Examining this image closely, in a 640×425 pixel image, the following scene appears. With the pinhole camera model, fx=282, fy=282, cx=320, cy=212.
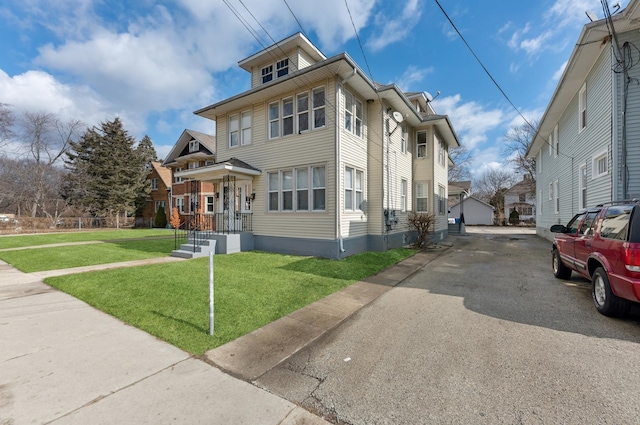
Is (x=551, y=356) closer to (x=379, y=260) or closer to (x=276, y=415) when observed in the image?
(x=276, y=415)

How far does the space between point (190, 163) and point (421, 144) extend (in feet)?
67.1

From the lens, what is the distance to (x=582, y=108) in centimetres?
1056

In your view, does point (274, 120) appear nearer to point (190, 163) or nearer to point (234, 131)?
point (234, 131)

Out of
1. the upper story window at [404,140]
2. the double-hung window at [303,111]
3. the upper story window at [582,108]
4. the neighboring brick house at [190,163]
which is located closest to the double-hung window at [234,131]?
the double-hung window at [303,111]

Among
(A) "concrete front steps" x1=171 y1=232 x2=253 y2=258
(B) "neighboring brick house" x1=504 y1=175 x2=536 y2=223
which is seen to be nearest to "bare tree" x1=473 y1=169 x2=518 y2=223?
(B) "neighboring brick house" x1=504 y1=175 x2=536 y2=223

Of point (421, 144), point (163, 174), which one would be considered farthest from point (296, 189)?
point (163, 174)

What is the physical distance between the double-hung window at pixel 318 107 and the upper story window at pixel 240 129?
3391mm

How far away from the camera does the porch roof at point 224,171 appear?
10507 mm

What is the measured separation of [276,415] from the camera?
2402 millimetres

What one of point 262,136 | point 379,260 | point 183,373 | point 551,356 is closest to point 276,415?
point 183,373

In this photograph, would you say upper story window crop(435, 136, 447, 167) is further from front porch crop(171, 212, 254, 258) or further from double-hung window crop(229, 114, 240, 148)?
front porch crop(171, 212, 254, 258)

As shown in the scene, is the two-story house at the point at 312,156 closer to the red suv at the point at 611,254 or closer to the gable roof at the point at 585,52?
the gable roof at the point at 585,52

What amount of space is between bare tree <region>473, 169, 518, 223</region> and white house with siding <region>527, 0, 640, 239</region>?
107 feet

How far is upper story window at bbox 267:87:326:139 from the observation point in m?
10.1
